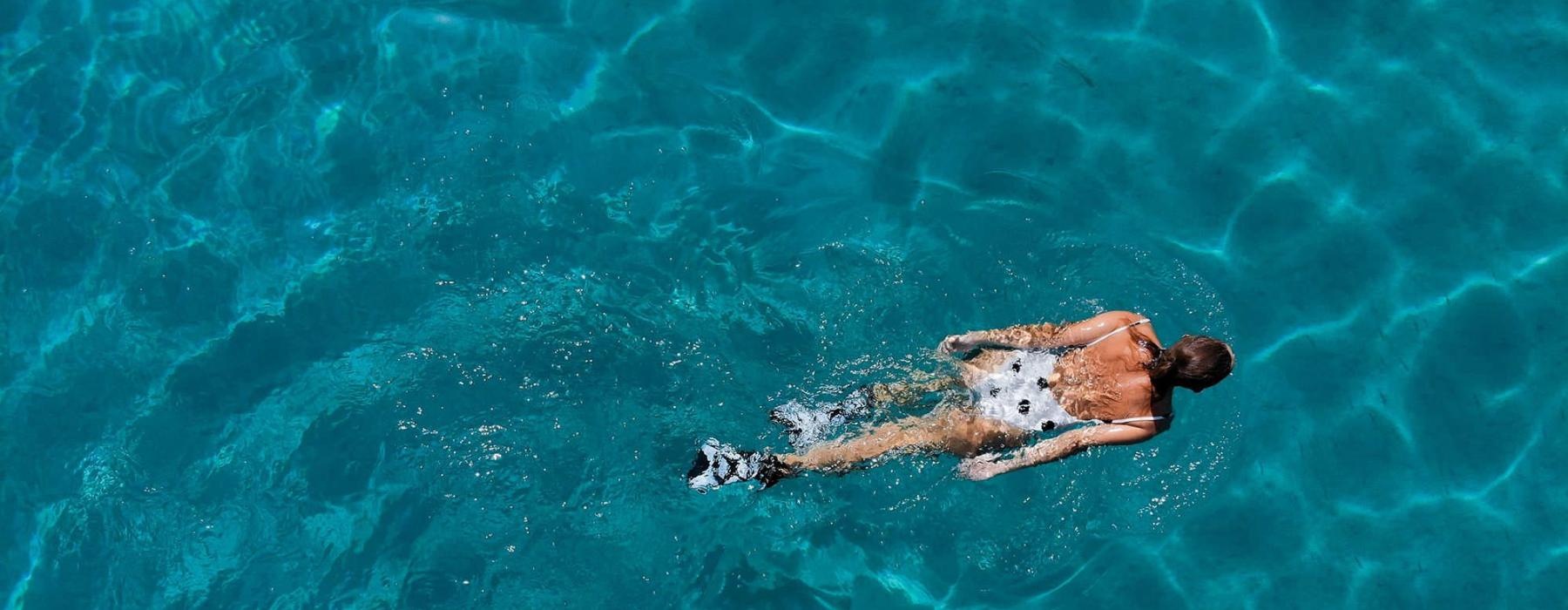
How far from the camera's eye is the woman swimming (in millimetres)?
5238

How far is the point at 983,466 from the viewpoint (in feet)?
18.7

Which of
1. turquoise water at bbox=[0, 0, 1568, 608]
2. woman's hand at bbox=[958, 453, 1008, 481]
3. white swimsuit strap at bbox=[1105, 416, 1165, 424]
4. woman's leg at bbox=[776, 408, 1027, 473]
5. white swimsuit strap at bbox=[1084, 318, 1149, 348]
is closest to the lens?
white swimsuit strap at bbox=[1105, 416, 1165, 424]

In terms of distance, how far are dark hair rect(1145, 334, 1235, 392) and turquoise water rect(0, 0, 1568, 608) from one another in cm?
158

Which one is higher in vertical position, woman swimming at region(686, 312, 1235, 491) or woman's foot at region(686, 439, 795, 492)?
woman swimming at region(686, 312, 1235, 491)

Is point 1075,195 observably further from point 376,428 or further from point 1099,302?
point 376,428

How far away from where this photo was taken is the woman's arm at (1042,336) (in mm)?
5414

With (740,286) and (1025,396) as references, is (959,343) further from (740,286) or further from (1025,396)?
(740,286)

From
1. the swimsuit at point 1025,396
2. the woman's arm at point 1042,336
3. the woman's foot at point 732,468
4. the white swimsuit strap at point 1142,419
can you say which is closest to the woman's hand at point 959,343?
the woman's arm at point 1042,336

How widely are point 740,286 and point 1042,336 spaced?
6.39ft

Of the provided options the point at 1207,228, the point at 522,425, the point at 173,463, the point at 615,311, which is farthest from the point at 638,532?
the point at 1207,228

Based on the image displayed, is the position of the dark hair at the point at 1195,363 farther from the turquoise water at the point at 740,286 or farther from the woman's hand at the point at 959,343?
the turquoise water at the point at 740,286

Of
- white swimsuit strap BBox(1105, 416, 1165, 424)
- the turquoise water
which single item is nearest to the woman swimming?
white swimsuit strap BBox(1105, 416, 1165, 424)

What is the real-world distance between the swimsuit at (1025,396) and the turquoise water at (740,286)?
656 millimetres

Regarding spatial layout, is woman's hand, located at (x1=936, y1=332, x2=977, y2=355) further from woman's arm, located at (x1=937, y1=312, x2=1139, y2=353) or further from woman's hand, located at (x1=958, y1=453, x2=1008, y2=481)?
woman's hand, located at (x1=958, y1=453, x2=1008, y2=481)
